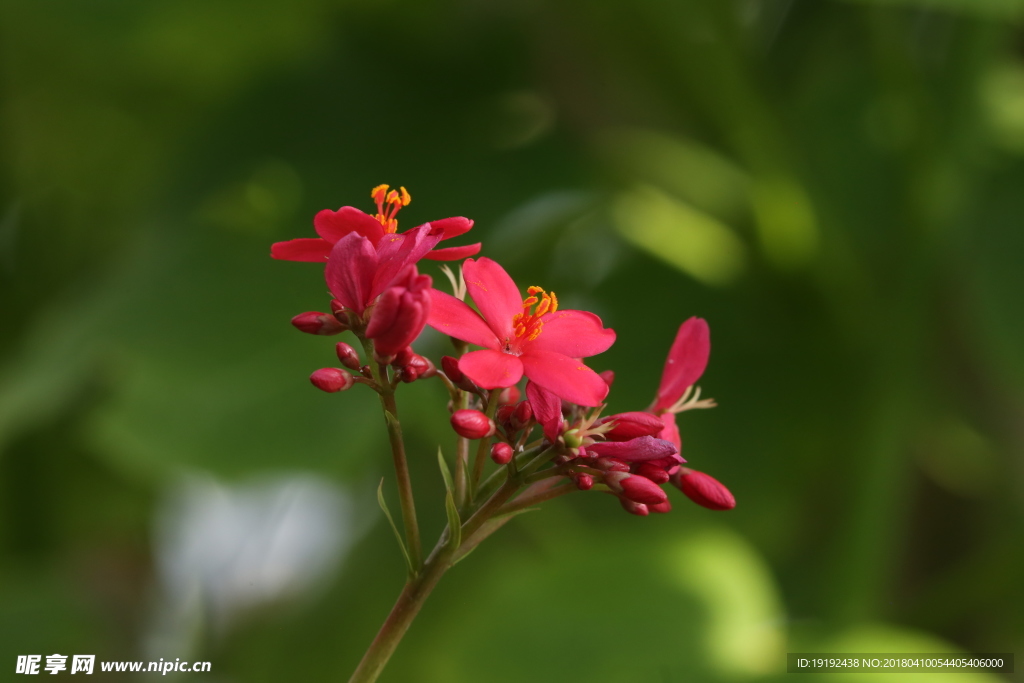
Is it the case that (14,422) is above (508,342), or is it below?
below

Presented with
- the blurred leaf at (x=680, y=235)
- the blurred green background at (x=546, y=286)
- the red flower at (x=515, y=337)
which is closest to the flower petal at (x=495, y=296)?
the red flower at (x=515, y=337)

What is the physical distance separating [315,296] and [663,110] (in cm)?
54

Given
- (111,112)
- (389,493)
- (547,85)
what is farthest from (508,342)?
(111,112)

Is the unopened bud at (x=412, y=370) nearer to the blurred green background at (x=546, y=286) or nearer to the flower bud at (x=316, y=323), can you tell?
the flower bud at (x=316, y=323)

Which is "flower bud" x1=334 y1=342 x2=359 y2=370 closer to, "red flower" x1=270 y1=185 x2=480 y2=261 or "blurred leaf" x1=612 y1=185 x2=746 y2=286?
"red flower" x1=270 y1=185 x2=480 y2=261

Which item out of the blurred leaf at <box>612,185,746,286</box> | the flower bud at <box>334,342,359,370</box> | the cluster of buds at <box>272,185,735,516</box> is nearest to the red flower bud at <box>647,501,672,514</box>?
the cluster of buds at <box>272,185,735,516</box>

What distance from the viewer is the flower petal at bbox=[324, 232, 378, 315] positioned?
0.24 meters

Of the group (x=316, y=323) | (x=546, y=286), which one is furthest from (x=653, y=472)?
(x=546, y=286)

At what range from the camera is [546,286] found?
935 millimetres

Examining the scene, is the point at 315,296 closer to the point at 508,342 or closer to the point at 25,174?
the point at 25,174

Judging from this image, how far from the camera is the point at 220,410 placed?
0.74 m

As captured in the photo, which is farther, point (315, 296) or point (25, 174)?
point (25, 174)

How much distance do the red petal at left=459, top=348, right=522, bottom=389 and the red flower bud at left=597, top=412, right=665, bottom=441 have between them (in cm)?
4

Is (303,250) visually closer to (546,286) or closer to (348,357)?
(348,357)
